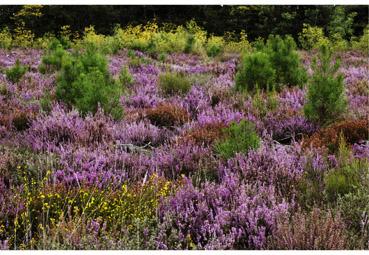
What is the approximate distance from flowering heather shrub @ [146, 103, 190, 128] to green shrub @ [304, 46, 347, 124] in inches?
66.5

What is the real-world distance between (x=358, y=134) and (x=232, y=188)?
7.72 ft

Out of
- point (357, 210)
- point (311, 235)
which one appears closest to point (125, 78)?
point (357, 210)

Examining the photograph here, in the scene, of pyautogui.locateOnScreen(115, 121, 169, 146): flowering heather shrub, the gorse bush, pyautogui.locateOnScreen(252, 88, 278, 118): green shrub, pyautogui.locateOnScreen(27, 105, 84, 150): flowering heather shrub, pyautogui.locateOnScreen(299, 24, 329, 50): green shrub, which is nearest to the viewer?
pyautogui.locateOnScreen(27, 105, 84, 150): flowering heather shrub

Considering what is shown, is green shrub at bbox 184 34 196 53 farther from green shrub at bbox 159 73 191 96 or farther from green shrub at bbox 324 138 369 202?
green shrub at bbox 324 138 369 202

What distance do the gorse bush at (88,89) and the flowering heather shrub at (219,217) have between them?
3075 millimetres

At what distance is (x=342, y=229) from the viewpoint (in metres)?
3.00

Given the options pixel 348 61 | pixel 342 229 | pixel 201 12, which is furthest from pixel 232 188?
pixel 348 61

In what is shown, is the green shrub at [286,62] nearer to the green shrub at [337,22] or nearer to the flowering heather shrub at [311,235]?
the flowering heather shrub at [311,235]

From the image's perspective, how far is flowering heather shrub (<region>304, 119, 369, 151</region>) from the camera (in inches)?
193

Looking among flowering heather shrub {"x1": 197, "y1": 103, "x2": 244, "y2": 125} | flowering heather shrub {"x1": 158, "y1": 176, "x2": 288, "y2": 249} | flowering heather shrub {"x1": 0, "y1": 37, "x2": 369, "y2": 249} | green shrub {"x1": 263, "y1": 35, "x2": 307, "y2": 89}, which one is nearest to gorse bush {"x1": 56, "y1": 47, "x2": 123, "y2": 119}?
flowering heather shrub {"x1": 0, "y1": 37, "x2": 369, "y2": 249}

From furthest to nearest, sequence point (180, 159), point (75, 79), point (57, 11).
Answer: point (57, 11) → point (75, 79) → point (180, 159)

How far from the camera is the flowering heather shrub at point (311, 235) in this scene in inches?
107

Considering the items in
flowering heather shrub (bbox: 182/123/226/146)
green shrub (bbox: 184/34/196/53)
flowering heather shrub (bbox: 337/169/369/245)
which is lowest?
green shrub (bbox: 184/34/196/53)

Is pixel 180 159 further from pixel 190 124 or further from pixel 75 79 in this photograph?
pixel 75 79
